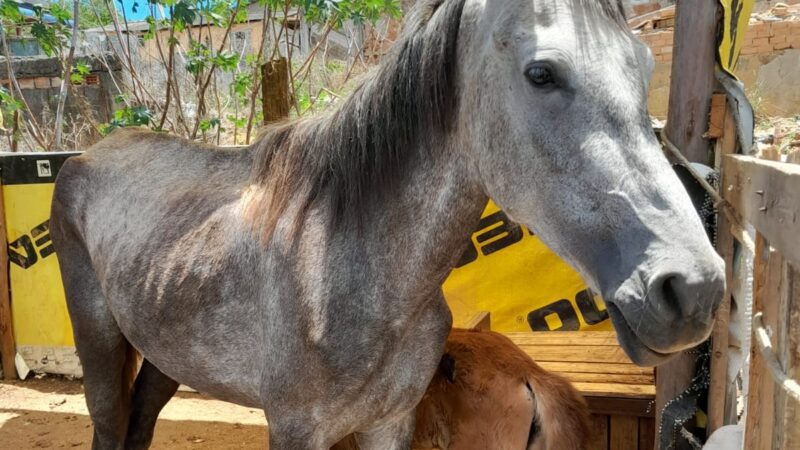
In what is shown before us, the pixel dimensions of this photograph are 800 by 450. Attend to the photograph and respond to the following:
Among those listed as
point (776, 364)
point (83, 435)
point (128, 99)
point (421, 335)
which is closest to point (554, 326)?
point (421, 335)

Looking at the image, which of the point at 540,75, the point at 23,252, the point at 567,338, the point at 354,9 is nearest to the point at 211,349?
the point at 540,75

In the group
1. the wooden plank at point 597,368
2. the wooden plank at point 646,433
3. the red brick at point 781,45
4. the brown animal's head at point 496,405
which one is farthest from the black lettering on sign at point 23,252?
the red brick at point 781,45

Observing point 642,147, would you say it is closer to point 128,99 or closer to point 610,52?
point 610,52

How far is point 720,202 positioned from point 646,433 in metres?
1.26

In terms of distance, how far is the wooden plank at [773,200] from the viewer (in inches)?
40.4

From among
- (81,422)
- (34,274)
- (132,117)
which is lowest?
(81,422)

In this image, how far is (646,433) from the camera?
2711 millimetres

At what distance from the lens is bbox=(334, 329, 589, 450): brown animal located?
2244 mm

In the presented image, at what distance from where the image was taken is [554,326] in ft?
11.9

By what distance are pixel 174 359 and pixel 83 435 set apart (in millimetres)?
2461

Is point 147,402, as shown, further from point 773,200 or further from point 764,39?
point 764,39

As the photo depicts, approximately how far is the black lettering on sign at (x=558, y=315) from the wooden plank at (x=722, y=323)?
54.8 inches

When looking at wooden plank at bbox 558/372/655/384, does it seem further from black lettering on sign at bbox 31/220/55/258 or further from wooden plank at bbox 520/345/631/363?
black lettering on sign at bbox 31/220/55/258

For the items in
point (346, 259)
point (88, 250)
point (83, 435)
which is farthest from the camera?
point (83, 435)
